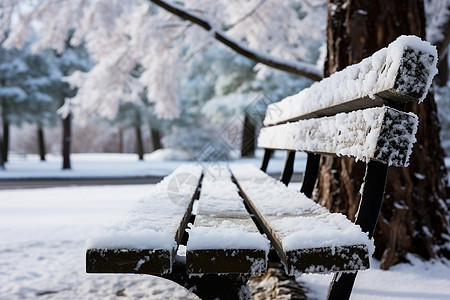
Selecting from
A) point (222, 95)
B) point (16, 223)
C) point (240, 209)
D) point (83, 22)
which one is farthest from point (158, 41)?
point (222, 95)

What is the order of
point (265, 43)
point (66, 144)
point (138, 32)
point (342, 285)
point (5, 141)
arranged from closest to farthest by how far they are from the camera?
point (342, 285) < point (138, 32) < point (265, 43) < point (66, 144) < point (5, 141)

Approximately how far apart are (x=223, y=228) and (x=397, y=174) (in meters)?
1.78

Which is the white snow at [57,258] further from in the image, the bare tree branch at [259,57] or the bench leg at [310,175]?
the bare tree branch at [259,57]

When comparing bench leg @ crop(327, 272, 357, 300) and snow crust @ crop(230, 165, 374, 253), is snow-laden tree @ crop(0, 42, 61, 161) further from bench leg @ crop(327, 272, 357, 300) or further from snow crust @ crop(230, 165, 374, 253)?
bench leg @ crop(327, 272, 357, 300)

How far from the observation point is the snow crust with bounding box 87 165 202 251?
1.04 meters

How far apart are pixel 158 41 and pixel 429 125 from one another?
4271 millimetres

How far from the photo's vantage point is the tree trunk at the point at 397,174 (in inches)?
100

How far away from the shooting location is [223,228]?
1152 mm

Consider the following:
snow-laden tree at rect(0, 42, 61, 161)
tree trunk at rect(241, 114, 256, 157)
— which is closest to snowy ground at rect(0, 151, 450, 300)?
tree trunk at rect(241, 114, 256, 157)

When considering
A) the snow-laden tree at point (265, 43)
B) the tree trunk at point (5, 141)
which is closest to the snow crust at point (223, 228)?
the snow-laden tree at point (265, 43)

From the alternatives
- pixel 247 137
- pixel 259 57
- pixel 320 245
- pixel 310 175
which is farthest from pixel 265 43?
pixel 247 137

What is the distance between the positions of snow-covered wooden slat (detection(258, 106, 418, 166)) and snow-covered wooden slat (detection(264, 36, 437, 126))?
0.05 metres

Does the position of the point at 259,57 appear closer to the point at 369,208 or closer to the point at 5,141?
the point at 369,208

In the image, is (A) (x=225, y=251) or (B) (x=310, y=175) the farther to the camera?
(B) (x=310, y=175)
